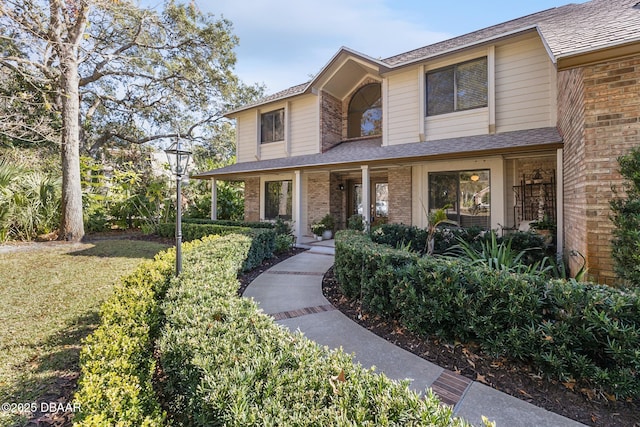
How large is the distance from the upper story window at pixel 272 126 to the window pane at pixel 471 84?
24.7ft

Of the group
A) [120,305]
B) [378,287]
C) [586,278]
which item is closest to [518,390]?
[378,287]

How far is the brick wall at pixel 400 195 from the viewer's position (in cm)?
1041

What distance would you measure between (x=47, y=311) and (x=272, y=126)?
11.1 metres

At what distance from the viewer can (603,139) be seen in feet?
13.3

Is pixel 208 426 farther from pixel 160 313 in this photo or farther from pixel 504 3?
pixel 504 3

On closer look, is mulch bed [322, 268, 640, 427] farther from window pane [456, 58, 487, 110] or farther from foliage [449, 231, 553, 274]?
window pane [456, 58, 487, 110]

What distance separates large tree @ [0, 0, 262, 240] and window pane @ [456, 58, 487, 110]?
31.7 ft

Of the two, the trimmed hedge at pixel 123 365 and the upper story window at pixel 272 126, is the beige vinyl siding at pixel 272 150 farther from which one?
the trimmed hedge at pixel 123 365

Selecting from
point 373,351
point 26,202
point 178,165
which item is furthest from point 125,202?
point 373,351

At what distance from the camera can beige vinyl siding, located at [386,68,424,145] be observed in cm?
1002

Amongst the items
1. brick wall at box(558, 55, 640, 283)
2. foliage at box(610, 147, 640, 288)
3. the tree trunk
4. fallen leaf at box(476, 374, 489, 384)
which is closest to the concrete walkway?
fallen leaf at box(476, 374, 489, 384)

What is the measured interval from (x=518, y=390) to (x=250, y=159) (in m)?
13.9

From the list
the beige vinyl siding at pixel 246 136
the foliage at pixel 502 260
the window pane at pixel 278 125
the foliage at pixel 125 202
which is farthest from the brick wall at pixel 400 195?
the foliage at pixel 125 202

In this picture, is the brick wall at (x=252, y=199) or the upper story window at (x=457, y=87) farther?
the brick wall at (x=252, y=199)
